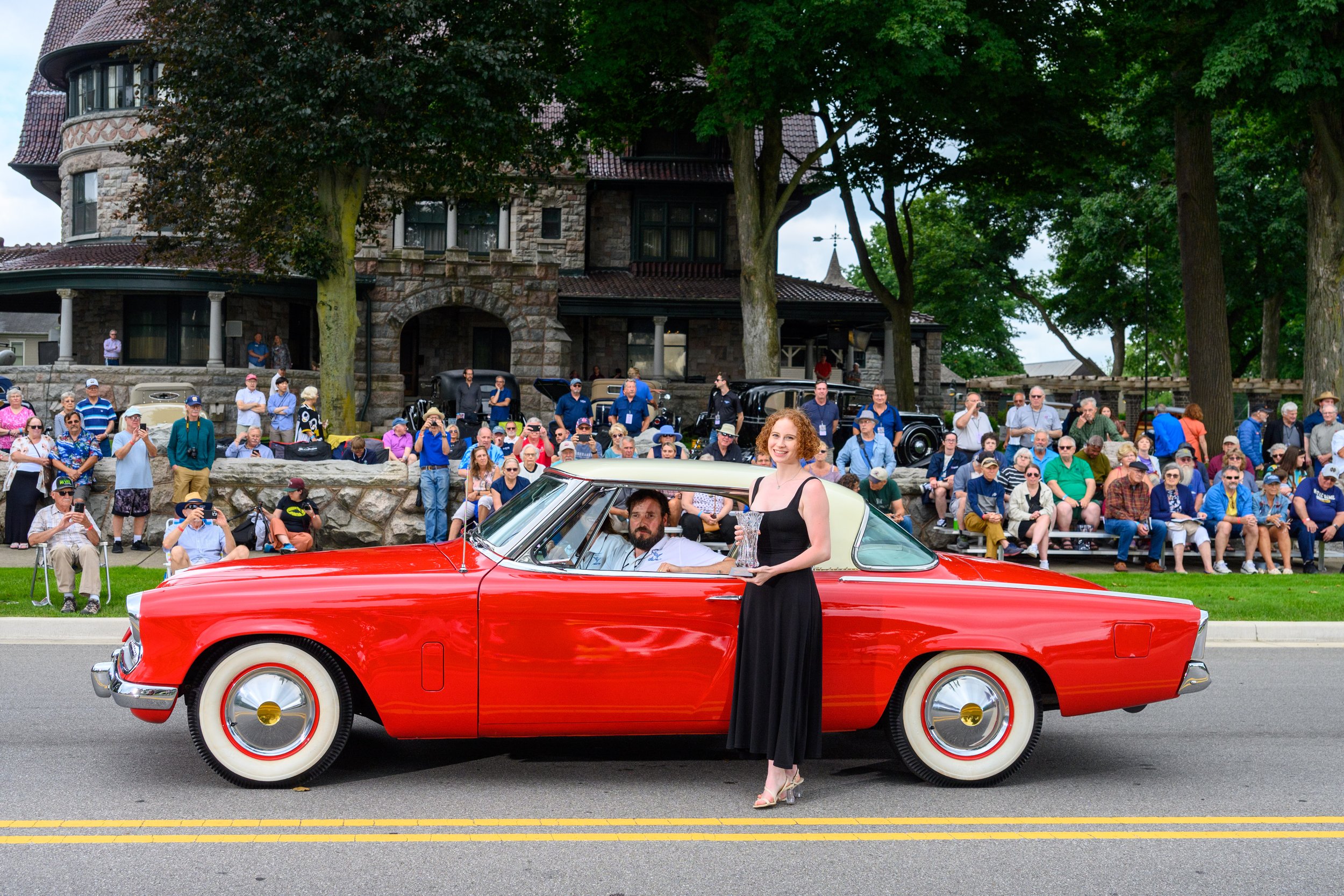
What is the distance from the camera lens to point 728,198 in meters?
38.1

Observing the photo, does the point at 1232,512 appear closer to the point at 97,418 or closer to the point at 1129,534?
the point at 1129,534

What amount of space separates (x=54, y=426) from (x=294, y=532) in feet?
18.0

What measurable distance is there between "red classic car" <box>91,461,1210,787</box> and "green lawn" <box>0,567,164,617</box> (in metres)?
4.95

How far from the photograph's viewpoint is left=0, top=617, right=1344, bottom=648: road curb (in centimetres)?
962

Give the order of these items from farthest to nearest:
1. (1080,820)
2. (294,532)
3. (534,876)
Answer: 1. (294,532)
2. (1080,820)
3. (534,876)

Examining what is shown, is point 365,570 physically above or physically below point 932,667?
above

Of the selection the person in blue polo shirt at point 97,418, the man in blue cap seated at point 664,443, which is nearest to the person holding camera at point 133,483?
the person in blue polo shirt at point 97,418

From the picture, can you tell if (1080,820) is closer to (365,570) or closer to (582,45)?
(365,570)

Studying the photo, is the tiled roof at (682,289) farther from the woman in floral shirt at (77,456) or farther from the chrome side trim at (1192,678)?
the chrome side trim at (1192,678)

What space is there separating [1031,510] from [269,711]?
9.96 metres

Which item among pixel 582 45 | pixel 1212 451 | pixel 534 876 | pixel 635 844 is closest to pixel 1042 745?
pixel 635 844

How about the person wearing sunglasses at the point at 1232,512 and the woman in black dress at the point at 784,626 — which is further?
the person wearing sunglasses at the point at 1232,512

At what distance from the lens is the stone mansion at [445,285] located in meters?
32.4

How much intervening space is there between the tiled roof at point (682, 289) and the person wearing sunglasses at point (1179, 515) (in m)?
22.4
